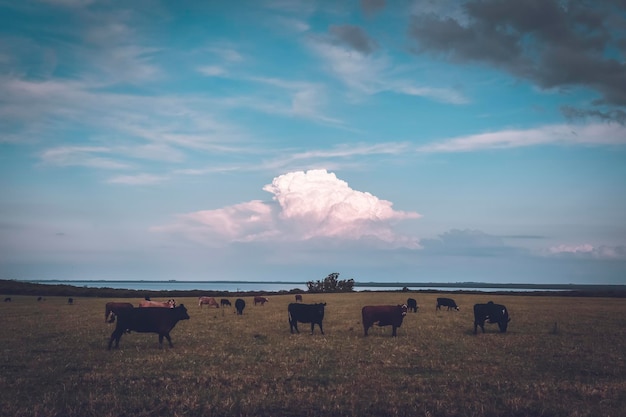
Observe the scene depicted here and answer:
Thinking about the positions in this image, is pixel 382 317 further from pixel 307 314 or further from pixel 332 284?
pixel 332 284

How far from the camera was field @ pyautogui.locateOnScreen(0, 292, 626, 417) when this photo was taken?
10.8m

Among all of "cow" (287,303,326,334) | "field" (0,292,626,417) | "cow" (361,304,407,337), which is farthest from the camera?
"cow" (287,303,326,334)

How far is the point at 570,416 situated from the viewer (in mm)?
10133

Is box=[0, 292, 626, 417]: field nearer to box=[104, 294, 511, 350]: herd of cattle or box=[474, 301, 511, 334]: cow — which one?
box=[104, 294, 511, 350]: herd of cattle

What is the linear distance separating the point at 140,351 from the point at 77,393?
6739 mm

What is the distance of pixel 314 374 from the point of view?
14172 millimetres

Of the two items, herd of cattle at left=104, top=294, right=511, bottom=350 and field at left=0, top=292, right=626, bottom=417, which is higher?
herd of cattle at left=104, top=294, right=511, bottom=350

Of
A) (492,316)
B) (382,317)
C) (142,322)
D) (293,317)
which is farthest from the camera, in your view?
(492,316)

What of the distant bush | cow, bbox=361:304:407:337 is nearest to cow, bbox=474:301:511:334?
cow, bbox=361:304:407:337

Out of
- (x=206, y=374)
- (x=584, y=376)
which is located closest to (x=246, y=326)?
(x=206, y=374)

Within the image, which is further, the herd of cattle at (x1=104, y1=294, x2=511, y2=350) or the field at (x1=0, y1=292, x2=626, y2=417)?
the herd of cattle at (x1=104, y1=294, x2=511, y2=350)

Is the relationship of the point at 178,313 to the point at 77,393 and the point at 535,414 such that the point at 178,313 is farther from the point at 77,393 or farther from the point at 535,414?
the point at 535,414

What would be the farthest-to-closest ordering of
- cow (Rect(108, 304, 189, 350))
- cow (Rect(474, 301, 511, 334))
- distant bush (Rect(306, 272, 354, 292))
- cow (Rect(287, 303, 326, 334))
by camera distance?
distant bush (Rect(306, 272, 354, 292))
cow (Rect(474, 301, 511, 334))
cow (Rect(287, 303, 326, 334))
cow (Rect(108, 304, 189, 350))

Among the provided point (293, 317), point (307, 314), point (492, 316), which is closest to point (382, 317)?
point (307, 314)
